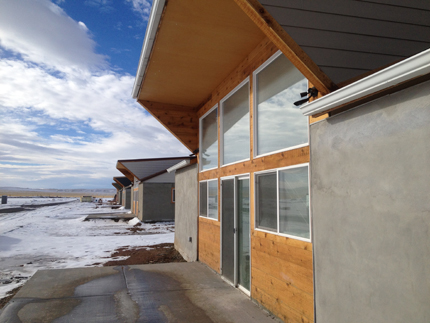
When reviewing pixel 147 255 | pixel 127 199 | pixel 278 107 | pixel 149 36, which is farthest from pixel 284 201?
pixel 127 199

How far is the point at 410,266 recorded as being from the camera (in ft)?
8.81

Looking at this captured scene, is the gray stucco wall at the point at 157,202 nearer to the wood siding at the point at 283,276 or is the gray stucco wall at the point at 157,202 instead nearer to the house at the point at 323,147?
the house at the point at 323,147

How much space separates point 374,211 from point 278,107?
102 inches

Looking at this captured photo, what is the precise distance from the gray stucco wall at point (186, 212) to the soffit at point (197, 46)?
269 centimetres

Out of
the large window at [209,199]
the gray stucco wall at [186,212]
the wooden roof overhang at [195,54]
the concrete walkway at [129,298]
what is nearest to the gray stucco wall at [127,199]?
the gray stucco wall at [186,212]

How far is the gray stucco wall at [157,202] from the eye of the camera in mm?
24656

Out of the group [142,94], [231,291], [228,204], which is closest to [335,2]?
[228,204]

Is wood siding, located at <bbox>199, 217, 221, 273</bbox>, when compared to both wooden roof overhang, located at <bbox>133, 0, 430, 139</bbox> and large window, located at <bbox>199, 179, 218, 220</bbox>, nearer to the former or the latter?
large window, located at <bbox>199, 179, 218, 220</bbox>

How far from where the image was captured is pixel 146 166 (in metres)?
26.1

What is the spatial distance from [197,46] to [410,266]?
4.85 m

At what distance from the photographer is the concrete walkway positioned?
4.93m

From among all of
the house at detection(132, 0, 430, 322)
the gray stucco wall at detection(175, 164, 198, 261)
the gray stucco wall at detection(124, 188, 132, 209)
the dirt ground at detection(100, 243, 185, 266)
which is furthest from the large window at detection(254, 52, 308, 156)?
the gray stucco wall at detection(124, 188, 132, 209)

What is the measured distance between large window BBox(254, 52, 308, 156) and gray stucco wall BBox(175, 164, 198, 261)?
4.11 metres

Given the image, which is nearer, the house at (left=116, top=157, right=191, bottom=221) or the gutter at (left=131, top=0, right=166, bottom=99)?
the gutter at (left=131, top=0, right=166, bottom=99)
